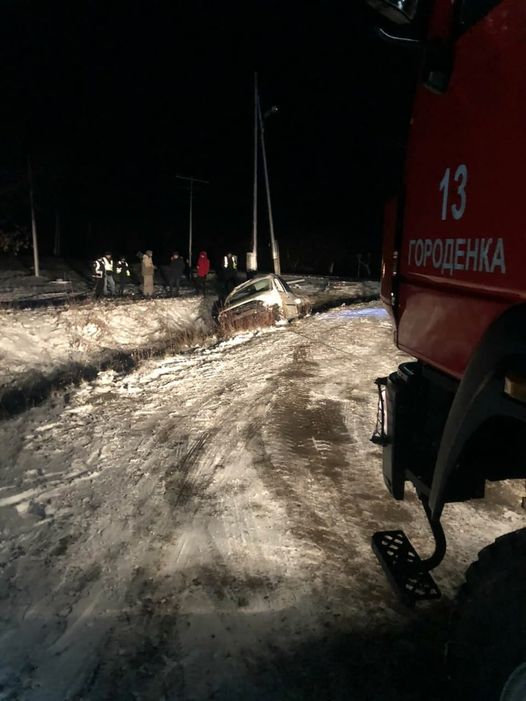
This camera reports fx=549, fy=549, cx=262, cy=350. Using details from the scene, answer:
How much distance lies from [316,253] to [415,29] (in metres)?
42.5

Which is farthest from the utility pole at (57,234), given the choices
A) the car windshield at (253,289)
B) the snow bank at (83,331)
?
the car windshield at (253,289)

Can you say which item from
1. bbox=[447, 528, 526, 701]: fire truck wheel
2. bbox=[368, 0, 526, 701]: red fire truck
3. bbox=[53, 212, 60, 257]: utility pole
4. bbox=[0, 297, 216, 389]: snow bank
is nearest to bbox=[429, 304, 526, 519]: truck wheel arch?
bbox=[368, 0, 526, 701]: red fire truck

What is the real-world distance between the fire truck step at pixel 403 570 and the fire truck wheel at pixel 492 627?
2.08 ft

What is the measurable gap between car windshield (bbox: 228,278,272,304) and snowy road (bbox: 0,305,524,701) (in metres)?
7.73

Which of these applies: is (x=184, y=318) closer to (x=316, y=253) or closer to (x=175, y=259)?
(x=175, y=259)

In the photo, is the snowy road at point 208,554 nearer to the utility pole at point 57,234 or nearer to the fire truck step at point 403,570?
the fire truck step at point 403,570

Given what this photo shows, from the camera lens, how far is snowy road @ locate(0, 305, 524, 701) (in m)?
2.98

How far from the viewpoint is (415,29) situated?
8.79 feet

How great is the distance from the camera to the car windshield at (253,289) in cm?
1502

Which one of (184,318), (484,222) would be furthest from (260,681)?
(184,318)

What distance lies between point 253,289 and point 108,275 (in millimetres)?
6690

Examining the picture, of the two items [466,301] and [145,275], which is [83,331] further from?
[466,301]

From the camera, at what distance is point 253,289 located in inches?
600

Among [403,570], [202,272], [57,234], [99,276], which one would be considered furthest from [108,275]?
[57,234]
